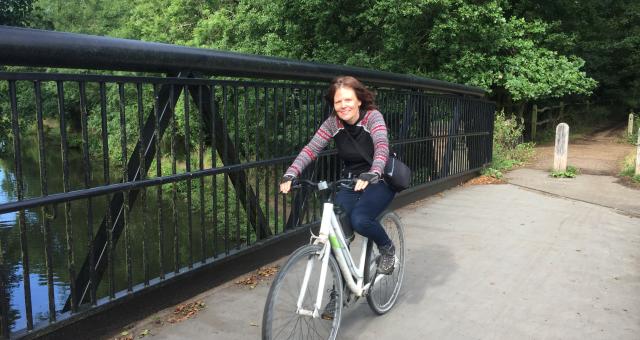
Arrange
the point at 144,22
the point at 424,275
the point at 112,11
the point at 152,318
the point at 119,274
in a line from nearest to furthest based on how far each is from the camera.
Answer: the point at 152,318 → the point at 424,275 → the point at 119,274 → the point at 144,22 → the point at 112,11

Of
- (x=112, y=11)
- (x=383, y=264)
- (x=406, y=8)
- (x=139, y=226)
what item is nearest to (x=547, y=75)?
(x=406, y=8)

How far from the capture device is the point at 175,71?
361 cm

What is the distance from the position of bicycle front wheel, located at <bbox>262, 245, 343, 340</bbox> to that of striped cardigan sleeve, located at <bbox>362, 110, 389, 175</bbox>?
593 millimetres

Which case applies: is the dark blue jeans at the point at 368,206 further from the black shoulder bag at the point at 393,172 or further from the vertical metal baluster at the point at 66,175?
the vertical metal baluster at the point at 66,175

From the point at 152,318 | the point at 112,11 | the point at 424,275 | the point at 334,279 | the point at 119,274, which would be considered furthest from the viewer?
the point at 112,11

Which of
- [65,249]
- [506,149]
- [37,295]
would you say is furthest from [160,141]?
[506,149]

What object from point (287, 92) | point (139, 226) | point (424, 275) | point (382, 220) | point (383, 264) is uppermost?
point (287, 92)

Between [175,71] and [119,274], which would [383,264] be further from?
[119,274]

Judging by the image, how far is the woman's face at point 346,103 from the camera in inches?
129

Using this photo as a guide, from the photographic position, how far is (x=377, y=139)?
328 cm

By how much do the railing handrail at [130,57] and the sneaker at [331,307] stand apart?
5.62ft

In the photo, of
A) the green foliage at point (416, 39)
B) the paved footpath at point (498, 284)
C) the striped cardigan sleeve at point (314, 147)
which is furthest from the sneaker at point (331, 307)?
the green foliage at point (416, 39)

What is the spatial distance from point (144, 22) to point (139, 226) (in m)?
12.6

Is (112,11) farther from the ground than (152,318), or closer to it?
farther from the ground
